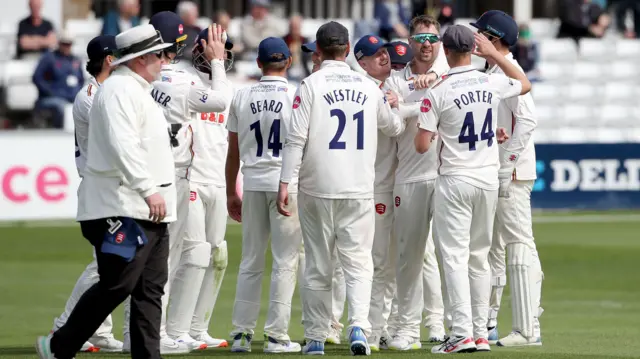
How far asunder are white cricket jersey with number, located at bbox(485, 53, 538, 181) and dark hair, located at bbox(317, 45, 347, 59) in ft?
4.30

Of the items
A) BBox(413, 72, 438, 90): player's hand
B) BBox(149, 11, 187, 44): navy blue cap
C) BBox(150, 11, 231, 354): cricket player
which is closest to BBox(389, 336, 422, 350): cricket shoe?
BBox(150, 11, 231, 354): cricket player

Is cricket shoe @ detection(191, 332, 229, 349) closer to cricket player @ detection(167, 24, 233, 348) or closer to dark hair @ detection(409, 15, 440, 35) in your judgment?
cricket player @ detection(167, 24, 233, 348)

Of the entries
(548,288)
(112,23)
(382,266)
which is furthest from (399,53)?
(112,23)

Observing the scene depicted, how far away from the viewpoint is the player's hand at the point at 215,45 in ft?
29.6

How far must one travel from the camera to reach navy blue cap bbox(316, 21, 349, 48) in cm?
903

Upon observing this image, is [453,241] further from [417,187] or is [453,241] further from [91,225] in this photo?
[91,225]

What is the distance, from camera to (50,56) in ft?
70.3

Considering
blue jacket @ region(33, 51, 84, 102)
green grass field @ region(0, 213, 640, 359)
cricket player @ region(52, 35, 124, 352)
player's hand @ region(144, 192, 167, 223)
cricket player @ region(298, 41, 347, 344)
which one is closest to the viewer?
player's hand @ region(144, 192, 167, 223)

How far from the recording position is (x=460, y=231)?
360 inches

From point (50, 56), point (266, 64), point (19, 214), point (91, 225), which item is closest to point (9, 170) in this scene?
point (19, 214)

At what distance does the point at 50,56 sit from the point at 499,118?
42.4 feet

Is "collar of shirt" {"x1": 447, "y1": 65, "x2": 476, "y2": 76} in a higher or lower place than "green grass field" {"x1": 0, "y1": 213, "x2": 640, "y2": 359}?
higher

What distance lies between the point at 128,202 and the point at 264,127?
2032 millimetres

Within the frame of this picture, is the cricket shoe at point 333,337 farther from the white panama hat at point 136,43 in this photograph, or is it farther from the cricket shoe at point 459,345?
the white panama hat at point 136,43
